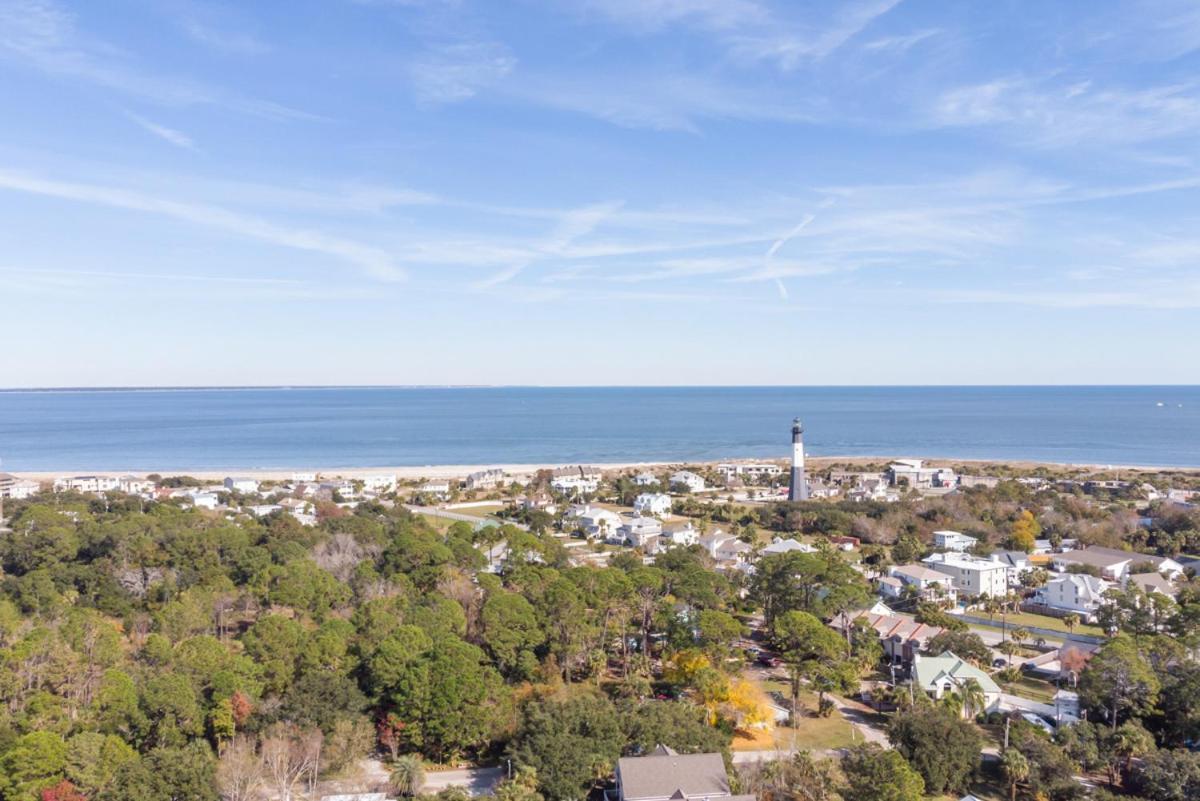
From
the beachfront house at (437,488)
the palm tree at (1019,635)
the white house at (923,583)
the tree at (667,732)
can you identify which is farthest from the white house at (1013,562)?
the beachfront house at (437,488)

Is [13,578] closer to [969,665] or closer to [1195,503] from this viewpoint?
[969,665]

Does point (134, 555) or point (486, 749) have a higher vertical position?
point (134, 555)

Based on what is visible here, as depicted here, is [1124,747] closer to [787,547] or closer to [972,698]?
[972,698]

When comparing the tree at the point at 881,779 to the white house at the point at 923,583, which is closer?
Result: the tree at the point at 881,779

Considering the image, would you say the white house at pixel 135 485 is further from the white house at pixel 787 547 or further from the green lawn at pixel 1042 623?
the green lawn at pixel 1042 623

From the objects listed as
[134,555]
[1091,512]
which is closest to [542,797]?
[134,555]

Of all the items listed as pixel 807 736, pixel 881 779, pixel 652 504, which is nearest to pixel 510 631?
pixel 807 736
